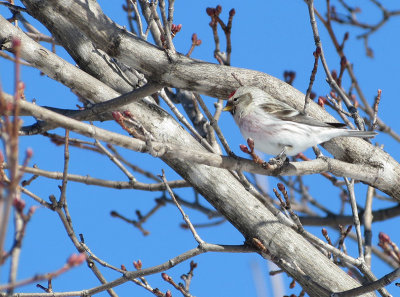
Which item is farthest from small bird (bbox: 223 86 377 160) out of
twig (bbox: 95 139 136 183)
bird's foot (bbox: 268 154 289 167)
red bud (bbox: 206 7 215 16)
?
red bud (bbox: 206 7 215 16)

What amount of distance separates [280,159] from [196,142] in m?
0.82

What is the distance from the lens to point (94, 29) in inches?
169

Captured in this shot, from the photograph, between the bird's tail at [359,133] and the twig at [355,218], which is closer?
the bird's tail at [359,133]

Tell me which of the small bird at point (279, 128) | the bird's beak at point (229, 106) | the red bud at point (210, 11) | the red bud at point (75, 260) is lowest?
the red bud at point (75, 260)

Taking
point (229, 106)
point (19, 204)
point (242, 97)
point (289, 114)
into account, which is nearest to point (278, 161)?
point (289, 114)

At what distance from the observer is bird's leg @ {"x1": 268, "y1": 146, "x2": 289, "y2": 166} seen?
3.74 meters

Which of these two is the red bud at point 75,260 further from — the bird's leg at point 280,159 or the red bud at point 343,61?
the red bud at point 343,61

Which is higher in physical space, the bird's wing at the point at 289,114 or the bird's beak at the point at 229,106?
the bird's beak at the point at 229,106

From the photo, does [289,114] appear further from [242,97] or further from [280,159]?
[280,159]

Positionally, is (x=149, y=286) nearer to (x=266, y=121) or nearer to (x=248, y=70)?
(x=266, y=121)

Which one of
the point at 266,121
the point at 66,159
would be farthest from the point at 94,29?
the point at 266,121

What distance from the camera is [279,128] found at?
14.0ft

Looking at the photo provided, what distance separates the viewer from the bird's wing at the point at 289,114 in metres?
4.29

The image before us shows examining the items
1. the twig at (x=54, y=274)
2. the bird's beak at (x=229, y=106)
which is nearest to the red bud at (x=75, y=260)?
the twig at (x=54, y=274)
